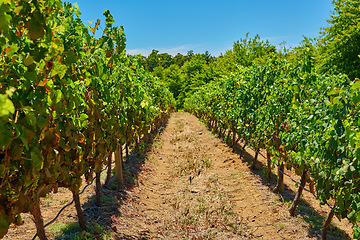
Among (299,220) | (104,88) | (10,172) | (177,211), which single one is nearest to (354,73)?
(299,220)

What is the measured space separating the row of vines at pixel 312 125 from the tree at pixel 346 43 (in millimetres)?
14725

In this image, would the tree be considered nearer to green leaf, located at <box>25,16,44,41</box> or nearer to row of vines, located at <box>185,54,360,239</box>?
row of vines, located at <box>185,54,360,239</box>

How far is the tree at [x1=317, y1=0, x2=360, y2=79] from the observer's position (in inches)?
786

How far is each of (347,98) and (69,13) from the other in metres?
4.12

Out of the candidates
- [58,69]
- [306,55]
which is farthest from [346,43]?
[58,69]

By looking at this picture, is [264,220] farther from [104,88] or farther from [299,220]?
[104,88]

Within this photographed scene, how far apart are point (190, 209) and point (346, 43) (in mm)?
20813

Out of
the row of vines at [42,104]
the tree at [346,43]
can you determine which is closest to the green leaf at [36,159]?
the row of vines at [42,104]

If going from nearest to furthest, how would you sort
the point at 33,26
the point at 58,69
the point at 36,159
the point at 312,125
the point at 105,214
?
the point at 33,26 < the point at 36,159 < the point at 58,69 < the point at 312,125 < the point at 105,214

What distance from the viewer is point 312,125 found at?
4.43m

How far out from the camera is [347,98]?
332 cm

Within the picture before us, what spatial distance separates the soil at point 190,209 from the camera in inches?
187

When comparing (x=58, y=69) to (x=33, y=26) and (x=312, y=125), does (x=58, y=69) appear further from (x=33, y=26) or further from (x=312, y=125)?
(x=312, y=125)

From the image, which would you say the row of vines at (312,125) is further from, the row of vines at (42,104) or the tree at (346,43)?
the tree at (346,43)
